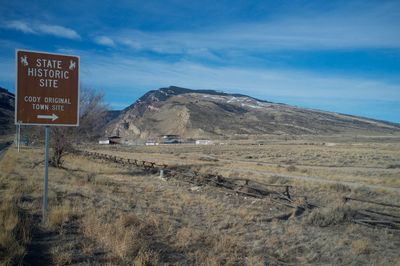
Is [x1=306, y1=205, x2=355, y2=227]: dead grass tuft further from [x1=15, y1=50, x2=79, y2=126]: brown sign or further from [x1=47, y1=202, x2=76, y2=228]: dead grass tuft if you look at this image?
[x1=15, y1=50, x2=79, y2=126]: brown sign

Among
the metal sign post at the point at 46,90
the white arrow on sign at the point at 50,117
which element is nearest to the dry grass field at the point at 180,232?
the metal sign post at the point at 46,90

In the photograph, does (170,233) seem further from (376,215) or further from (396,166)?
(396,166)

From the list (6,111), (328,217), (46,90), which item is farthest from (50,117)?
(6,111)

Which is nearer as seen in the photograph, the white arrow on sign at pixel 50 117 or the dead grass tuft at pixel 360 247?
the white arrow on sign at pixel 50 117

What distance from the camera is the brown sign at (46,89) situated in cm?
776

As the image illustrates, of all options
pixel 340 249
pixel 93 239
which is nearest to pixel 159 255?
pixel 93 239

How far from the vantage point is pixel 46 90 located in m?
8.05

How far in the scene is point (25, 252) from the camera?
19.2ft

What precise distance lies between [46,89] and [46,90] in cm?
2

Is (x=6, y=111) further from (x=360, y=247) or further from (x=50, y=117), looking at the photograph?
(x=360, y=247)

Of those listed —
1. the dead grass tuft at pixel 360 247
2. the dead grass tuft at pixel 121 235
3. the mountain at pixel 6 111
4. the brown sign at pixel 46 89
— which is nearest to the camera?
the dead grass tuft at pixel 121 235

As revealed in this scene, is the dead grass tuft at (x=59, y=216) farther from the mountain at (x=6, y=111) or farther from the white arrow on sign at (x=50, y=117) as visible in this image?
the mountain at (x=6, y=111)

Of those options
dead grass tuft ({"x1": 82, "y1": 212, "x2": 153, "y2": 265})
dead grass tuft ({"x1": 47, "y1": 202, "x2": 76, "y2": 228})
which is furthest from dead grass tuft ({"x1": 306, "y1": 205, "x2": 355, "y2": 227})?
dead grass tuft ({"x1": 47, "y1": 202, "x2": 76, "y2": 228})

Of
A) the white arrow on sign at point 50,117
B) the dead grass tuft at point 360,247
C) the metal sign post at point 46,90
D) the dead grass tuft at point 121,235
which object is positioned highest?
the metal sign post at point 46,90
